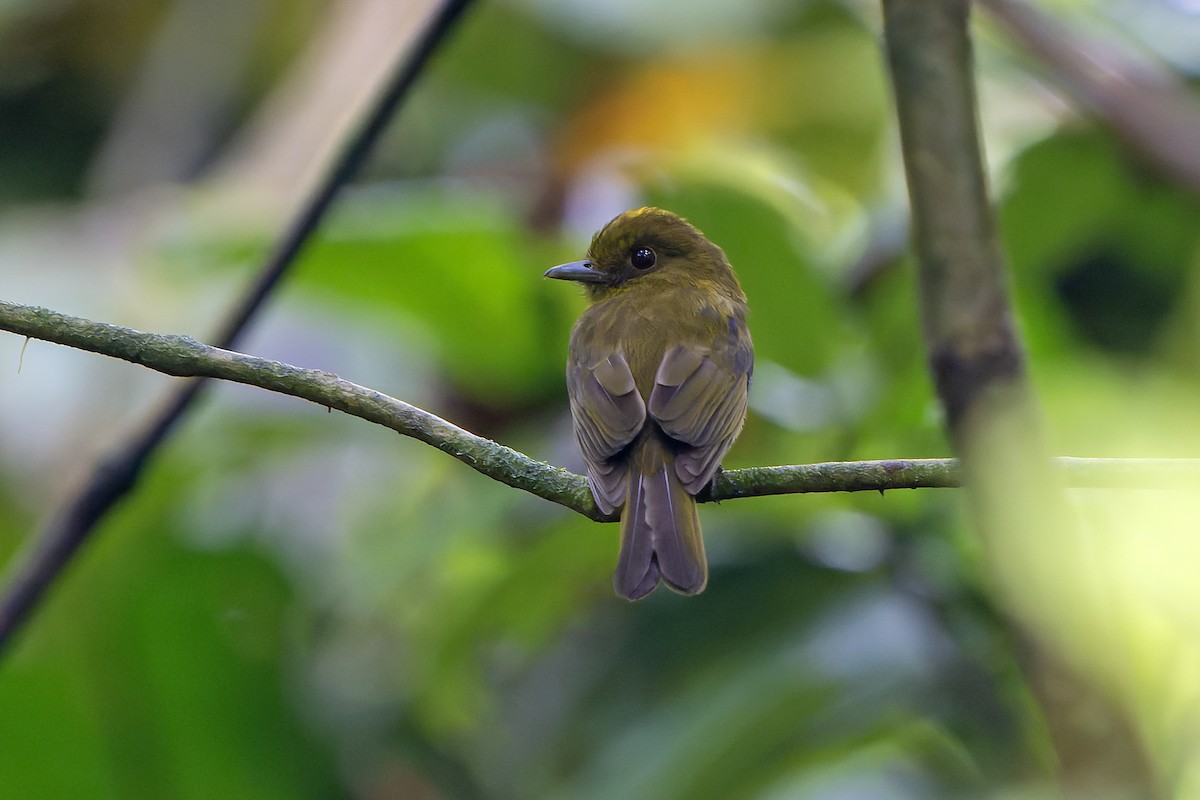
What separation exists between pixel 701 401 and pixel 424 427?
2.91 ft

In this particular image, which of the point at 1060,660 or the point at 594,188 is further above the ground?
the point at 594,188

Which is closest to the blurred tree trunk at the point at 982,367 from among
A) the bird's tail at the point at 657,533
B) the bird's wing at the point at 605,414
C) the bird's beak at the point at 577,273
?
the bird's tail at the point at 657,533

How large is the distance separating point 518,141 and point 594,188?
5.33 feet

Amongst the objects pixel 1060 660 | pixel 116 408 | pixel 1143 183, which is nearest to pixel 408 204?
pixel 116 408

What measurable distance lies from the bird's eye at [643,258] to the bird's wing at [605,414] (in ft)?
1.42

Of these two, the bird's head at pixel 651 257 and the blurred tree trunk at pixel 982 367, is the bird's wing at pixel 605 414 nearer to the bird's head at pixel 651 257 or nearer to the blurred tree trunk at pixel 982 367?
the bird's head at pixel 651 257

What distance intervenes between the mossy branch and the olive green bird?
14.8 inches

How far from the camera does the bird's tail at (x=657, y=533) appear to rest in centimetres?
195

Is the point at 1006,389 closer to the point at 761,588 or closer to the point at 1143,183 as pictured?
the point at 761,588

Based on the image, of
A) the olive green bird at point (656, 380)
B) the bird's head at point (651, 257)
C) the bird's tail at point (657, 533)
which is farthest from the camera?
the bird's head at point (651, 257)

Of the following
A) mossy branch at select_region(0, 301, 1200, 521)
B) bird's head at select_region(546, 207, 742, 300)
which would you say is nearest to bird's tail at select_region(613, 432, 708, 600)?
mossy branch at select_region(0, 301, 1200, 521)

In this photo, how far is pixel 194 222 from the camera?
338 cm

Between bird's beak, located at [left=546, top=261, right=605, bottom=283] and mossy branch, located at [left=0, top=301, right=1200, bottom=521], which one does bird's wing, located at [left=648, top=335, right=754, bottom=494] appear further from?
mossy branch, located at [left=0, top=301, right=1200, bottom=521]

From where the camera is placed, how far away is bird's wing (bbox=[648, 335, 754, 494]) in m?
2.21
